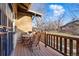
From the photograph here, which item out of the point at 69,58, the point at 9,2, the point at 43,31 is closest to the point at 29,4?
the point at 9,2

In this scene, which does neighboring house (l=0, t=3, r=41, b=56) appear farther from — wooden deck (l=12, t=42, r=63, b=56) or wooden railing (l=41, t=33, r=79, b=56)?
wooden railing (l=41, t=33, r=79, b=56)

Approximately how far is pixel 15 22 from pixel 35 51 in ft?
1.94

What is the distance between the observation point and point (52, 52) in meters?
2.68

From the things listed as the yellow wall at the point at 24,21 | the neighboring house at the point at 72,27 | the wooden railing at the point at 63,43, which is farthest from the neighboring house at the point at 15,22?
the neighboring house at the point at 72,27

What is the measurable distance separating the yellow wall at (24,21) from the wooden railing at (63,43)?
0.27 metres

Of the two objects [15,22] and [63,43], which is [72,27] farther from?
[15,22]

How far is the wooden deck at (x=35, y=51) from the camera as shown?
2.68 m

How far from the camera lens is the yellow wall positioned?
2.66 meters

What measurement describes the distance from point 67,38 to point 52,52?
0.34 meters

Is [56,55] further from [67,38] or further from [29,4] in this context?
[29,4]

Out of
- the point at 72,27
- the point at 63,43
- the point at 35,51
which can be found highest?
the point at 72,27

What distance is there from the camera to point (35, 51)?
8.92ft

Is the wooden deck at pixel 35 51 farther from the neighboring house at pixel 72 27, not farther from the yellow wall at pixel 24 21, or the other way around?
the neighboring house at pixel 72 27

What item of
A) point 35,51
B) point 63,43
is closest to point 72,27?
point 63,43
